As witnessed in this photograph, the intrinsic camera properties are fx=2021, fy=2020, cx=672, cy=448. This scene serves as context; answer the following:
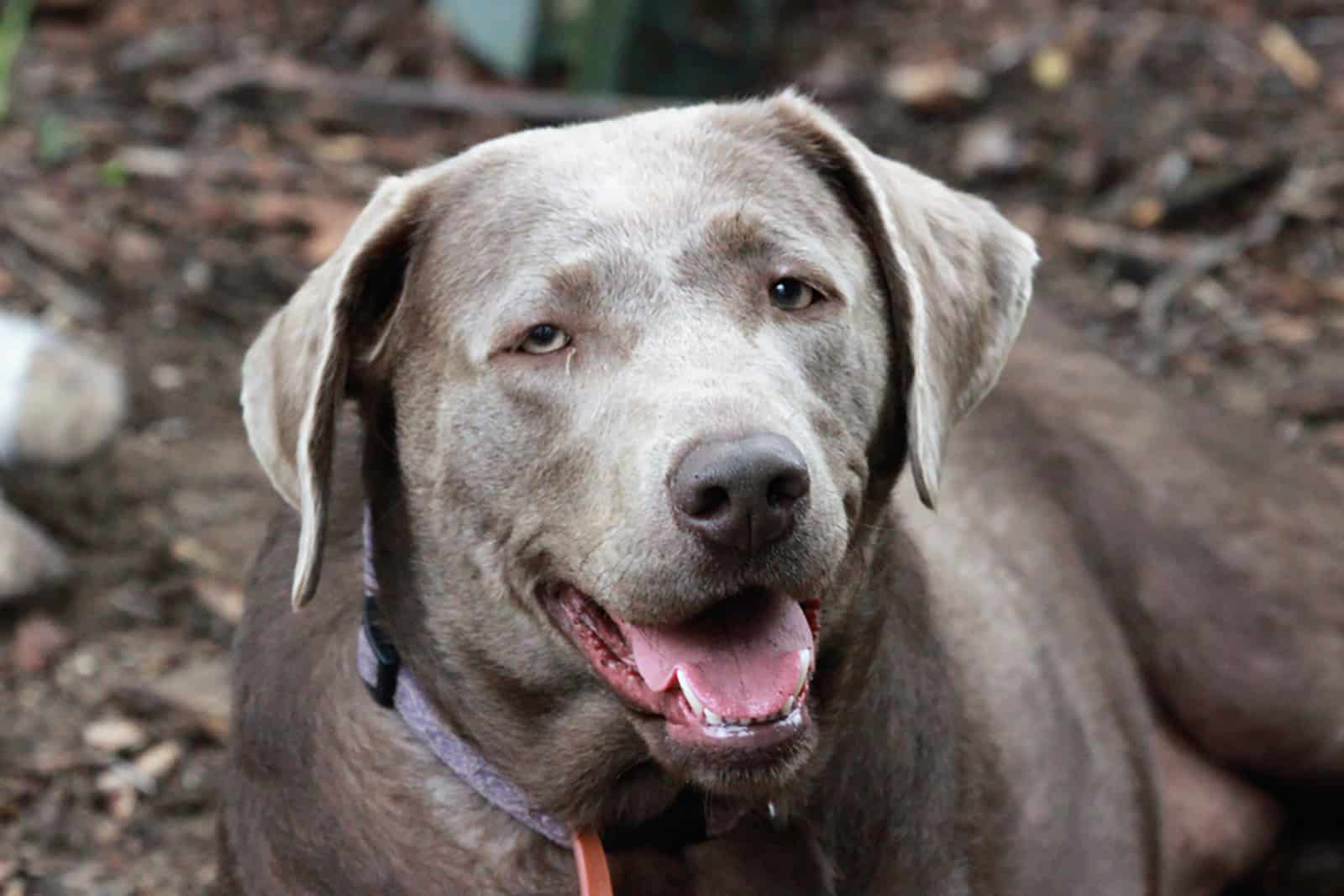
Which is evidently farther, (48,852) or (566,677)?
(48,852)

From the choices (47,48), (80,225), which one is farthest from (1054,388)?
(47,48)

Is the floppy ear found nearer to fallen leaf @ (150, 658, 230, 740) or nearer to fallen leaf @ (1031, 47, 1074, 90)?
fallen leaf @ (150, 658, 230, 740)

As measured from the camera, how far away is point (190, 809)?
14.5ft

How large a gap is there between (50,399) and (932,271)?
275cm

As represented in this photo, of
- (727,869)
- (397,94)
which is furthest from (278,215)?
(727,869)

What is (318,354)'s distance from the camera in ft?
10.1

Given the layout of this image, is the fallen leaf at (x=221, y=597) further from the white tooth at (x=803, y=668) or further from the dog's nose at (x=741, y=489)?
the dog's nose at (x=741, y=489)

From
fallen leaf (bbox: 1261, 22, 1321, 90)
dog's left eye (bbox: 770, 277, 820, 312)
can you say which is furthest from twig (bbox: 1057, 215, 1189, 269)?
dog's left eye (bbox: 770, 277, 820, 312)

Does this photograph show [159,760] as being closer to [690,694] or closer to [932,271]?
[690,694]

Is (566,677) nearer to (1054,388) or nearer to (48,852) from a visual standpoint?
(48,852)

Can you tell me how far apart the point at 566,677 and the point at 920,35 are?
570cm

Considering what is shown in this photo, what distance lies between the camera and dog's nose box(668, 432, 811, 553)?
266cm

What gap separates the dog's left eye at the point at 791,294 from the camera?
3.16 metres

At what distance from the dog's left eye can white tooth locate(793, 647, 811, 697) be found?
0.57m
